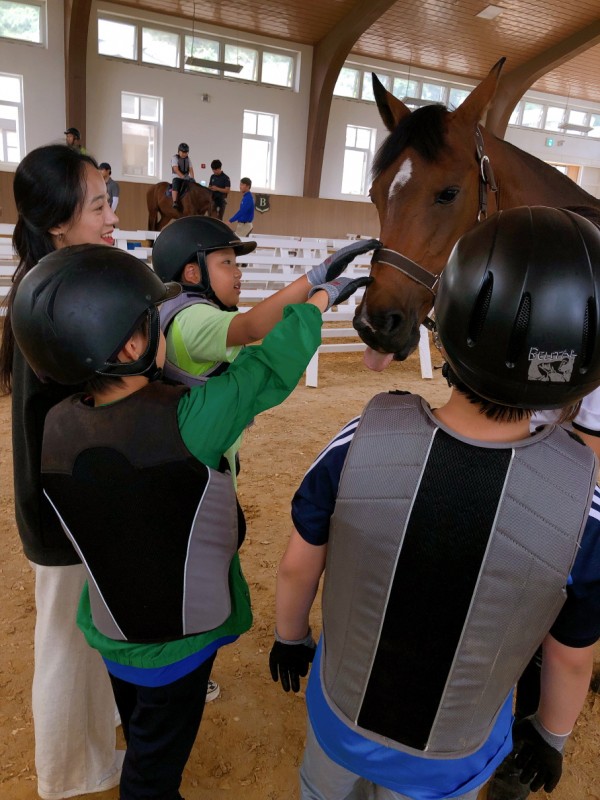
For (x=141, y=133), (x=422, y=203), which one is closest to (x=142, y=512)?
(x=422, y=203)

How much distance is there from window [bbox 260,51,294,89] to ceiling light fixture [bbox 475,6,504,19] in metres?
5.42

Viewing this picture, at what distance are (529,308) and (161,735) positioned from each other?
1194mm

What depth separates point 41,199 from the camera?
1.41 metres

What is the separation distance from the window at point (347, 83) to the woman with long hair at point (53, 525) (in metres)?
18.6

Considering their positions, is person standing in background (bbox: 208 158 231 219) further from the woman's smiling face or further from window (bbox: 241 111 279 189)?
the woman's smiling face

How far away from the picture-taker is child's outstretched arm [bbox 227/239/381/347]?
1.58m

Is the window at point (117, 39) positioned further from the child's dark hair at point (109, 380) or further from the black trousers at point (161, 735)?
the black trousers at point (161, 735)

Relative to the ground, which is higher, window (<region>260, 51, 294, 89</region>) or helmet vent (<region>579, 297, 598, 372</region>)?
window (<region>260, 51, 294, 89</region>)

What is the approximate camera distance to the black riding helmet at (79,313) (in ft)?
3.51

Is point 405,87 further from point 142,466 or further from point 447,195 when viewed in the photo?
point 142,466

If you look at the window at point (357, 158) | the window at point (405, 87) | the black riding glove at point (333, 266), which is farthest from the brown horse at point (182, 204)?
the window at point (405, 87)

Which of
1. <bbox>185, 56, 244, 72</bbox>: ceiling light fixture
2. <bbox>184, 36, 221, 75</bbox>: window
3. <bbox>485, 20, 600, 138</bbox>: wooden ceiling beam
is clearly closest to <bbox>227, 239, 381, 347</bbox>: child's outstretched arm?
<bbox>485, 20, 600, 138</bbox>: wooden ceiling beam

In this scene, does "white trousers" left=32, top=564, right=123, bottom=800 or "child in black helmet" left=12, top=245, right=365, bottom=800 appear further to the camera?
"white trousers" left=32, top=564, right=123, bottom=800

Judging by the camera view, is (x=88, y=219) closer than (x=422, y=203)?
Yes
